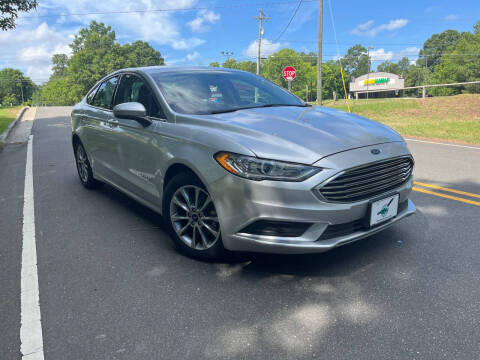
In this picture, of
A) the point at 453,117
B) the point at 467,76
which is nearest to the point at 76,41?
the point at 467,76

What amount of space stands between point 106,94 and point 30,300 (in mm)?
2989

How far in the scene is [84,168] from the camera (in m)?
5.79

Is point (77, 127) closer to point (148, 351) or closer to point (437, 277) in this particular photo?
point (148, 351)

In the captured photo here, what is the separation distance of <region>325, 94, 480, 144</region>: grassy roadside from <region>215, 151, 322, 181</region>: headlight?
10663 mm

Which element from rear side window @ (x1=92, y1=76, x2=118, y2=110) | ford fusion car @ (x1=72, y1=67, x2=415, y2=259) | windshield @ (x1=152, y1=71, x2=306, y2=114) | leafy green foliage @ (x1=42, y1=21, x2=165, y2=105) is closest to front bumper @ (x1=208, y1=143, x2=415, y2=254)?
ford fusion car @ (x1=72, y1=67, x2=415, y2=259)

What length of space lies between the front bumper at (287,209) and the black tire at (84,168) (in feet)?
11.0

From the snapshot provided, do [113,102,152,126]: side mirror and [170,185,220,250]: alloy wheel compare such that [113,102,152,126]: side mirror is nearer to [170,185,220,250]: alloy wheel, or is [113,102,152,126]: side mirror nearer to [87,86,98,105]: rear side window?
[170,185,220,250]: alloy wheel

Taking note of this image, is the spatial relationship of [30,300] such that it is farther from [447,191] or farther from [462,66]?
[462,66]

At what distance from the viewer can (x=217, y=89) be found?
398 centimetres

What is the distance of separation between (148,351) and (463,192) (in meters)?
4.86

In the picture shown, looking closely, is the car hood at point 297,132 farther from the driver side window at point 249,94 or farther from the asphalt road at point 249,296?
the asphalt road at point 249,296

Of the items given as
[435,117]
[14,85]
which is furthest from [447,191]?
[14,85]

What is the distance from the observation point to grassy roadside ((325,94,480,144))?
523 inches

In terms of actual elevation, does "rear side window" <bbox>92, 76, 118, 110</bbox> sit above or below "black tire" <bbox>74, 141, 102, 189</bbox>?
above
